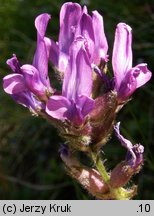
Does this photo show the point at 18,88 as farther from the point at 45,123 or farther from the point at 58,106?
the point at 45,123

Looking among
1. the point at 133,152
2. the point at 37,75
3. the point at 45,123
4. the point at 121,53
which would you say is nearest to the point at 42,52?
the point at 37,75

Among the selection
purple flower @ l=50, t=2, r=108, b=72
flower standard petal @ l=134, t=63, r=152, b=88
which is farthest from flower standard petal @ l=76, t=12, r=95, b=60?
flower standard petal @ l=134, t=63, r=152, b=88

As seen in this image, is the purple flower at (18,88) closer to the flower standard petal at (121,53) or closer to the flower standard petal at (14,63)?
the flower standard petal at (14,63)

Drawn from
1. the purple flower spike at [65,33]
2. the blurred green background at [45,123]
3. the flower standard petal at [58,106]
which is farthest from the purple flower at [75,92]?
the blurred green background at [45,123]

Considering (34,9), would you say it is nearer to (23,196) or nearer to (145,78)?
(23,196)

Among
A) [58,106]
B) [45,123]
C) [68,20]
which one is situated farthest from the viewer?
[45,123]
